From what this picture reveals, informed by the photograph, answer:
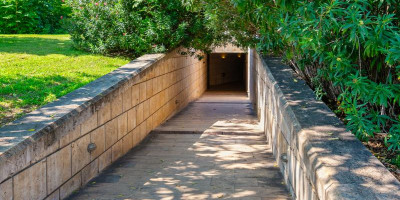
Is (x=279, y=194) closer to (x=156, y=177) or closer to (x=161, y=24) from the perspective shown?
(x=156, y=177)

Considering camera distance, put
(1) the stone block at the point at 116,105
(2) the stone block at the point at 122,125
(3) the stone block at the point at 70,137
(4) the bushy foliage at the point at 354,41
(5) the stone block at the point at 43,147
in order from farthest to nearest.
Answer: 1. (2) the stone block at the point at 122,125
2. (1) the stone block at the point at 116,105
3. (3) the stone block at the point at 70,137
4. (5) the stone block at the point at 43,147
5. (4) the bushy foliage at the point at 354,41

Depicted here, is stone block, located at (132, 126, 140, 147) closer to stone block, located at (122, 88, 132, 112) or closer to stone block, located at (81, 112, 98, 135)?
stone block, located at (122, 88, 132, 112)

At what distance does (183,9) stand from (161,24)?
0.83 meters

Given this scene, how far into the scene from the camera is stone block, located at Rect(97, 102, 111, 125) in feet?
18.4

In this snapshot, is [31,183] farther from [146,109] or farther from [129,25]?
[129,25]

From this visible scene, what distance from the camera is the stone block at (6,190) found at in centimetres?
336

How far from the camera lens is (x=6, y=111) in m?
5.06

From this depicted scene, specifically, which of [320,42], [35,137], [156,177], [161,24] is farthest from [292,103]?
[161,24]

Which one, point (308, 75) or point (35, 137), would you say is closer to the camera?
point (35, 137)

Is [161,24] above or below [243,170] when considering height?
above

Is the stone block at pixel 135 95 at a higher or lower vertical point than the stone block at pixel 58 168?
higher

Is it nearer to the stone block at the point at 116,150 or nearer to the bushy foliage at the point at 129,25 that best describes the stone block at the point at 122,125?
the stone block at the point at 116,150

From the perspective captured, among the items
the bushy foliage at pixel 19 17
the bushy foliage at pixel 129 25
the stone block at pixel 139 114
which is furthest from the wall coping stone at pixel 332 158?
the bushy foliage at pixel 19 17

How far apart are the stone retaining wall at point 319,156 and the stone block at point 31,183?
2.43m
